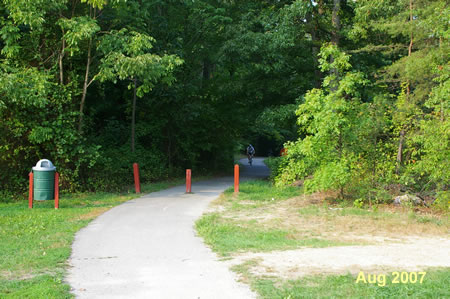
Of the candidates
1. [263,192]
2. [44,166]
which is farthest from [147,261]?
[263,192]

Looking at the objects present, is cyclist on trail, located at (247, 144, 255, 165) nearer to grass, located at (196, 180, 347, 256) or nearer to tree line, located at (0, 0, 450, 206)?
tree line, located at (0, 0, 450, 206)

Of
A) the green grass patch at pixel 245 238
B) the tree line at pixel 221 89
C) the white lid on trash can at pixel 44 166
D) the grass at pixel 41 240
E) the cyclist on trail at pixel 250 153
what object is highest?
the tree line at pixel 221 89

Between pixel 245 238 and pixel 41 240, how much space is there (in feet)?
13.3

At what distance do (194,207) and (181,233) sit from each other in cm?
378

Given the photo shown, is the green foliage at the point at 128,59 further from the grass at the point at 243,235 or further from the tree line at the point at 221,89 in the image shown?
the grass at the point at 243,235

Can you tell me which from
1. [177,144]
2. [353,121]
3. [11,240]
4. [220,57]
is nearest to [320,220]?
[353,121]

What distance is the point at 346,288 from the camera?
19.9ft

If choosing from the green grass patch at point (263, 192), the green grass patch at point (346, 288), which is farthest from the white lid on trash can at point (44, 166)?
the green grass patch at point (346, 288)

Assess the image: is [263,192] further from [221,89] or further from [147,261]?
[147,261]

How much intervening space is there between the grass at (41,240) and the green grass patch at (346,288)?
2.58 m

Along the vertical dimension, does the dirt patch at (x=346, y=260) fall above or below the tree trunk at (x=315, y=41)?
below

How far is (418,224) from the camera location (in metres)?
11.2

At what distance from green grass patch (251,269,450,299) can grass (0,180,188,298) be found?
258 centimetres

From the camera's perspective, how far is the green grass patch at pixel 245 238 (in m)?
8.71
